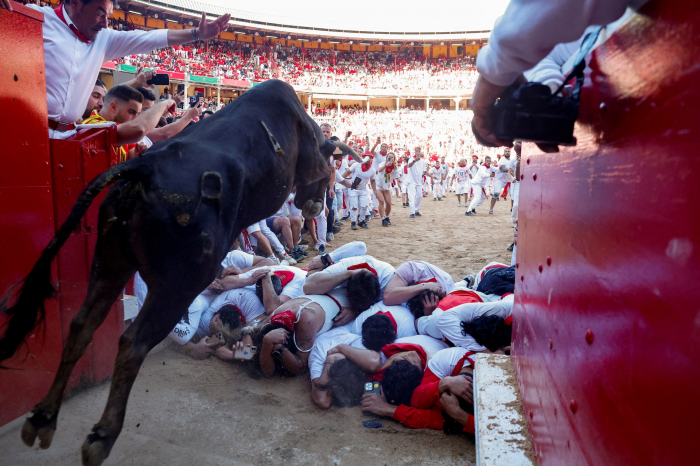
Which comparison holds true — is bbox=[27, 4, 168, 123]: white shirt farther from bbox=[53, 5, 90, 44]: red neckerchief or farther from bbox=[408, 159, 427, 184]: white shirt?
bbox=[408, 159, 427, 184]: white shirt

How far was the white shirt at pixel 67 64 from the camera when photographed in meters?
2.85

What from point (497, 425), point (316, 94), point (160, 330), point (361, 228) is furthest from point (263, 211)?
point (316, 94)

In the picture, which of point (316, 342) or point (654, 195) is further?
point (316, 342)

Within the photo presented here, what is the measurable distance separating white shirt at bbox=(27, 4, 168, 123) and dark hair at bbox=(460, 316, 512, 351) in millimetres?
3356

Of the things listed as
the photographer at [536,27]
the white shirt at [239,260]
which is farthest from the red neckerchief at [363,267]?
the photographer at [536,27]

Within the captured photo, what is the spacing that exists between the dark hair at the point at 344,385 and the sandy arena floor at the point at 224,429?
0.08 m

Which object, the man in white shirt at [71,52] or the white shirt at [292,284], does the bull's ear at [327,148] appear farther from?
the white shirt at [292,284]

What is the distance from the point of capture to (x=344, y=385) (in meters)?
3.41

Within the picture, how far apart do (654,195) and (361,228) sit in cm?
1137

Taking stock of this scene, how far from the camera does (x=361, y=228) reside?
12203 mm

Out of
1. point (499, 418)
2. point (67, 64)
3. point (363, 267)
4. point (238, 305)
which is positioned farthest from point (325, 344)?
point (67, 64)

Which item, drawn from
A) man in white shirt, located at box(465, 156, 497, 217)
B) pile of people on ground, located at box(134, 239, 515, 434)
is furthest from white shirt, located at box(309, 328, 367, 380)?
man in white shirt, located at box(465, 156, 497, 217)

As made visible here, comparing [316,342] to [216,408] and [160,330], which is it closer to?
[216,408]

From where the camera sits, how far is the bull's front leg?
3.17 meters
